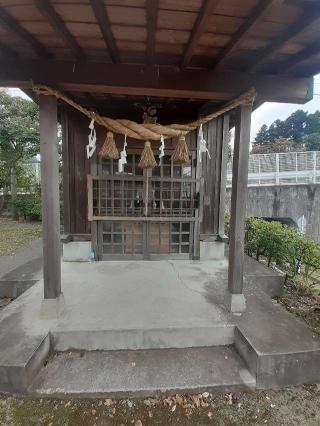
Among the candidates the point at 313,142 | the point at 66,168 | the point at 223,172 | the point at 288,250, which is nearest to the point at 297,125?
the point at 313,142

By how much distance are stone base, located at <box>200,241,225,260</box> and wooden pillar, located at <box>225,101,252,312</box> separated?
6.05 ft

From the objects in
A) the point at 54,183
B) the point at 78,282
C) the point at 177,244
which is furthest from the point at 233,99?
the point at 78,282

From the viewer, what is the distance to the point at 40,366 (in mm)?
2217

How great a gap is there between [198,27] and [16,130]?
442 inches

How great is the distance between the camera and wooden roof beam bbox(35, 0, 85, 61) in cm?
162

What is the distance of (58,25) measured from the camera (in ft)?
5.98

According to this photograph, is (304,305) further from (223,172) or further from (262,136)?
(262,136)

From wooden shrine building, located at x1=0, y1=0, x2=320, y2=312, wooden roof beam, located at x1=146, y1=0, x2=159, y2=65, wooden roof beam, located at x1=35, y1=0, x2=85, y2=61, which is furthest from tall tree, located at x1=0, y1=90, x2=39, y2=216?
wooden roof beam, located at x1=146, y1=0, x2=159, y2=65

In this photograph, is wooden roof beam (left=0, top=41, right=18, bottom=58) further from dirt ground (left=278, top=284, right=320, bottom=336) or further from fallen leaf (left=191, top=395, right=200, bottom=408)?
dirt ground (left=278, top=284, right=320, bottom=336)

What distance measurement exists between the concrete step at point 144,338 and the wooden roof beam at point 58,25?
8.60ft

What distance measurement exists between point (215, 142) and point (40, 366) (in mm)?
4275

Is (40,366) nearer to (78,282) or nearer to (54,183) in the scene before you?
(78,282)

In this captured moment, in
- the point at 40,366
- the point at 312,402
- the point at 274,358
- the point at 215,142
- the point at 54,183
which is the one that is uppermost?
the point at 215,142

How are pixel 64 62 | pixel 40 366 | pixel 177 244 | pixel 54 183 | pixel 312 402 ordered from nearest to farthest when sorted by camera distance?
pixel 312 402 < pixel 40 366 < pixel 64 62 < pixel 54 183 < pixel 177 244
